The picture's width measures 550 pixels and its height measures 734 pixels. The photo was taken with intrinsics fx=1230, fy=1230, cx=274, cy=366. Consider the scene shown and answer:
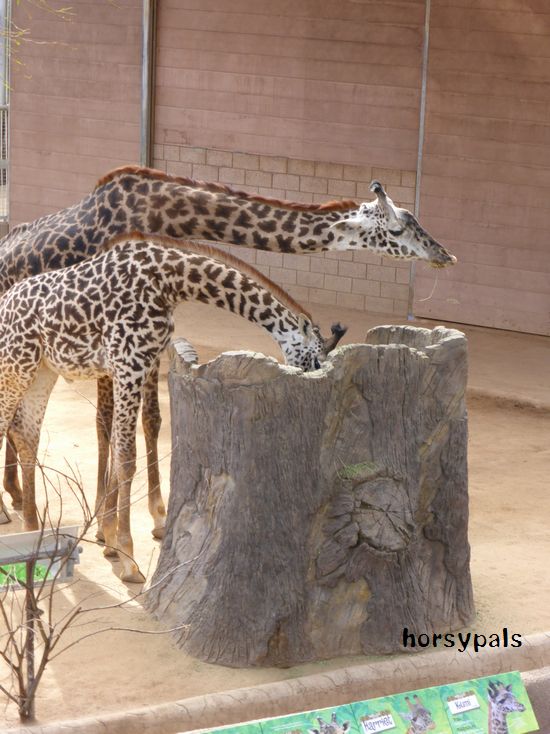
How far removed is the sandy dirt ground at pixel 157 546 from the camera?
521cm

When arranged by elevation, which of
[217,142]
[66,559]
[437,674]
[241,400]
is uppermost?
[217,142]

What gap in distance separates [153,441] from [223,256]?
1.16m

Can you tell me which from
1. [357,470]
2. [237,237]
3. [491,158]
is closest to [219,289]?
[237,237]

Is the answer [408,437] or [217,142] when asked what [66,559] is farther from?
[217,142]

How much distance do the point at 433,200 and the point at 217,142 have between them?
2509 millimetres

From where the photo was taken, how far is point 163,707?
483 cm

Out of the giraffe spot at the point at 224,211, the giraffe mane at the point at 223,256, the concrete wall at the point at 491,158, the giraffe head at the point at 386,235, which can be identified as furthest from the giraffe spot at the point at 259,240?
the concrete wall at the point at 491,158

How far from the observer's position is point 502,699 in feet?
16.7

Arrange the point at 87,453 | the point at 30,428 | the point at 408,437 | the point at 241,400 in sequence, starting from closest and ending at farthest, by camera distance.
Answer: the point at 241,400, the point at 408,437, the point at 30,428, the point at 87,453

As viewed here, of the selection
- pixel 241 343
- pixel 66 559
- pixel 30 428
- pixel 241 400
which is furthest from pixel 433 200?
pixel 66 559

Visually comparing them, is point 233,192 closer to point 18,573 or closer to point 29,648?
point 18,573

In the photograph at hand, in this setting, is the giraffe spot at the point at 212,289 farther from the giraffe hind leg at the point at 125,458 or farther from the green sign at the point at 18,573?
the green sign at the point at 18,573

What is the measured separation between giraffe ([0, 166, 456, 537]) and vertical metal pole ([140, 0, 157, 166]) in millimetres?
6381

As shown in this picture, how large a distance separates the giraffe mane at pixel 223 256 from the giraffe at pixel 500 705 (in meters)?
2.14
